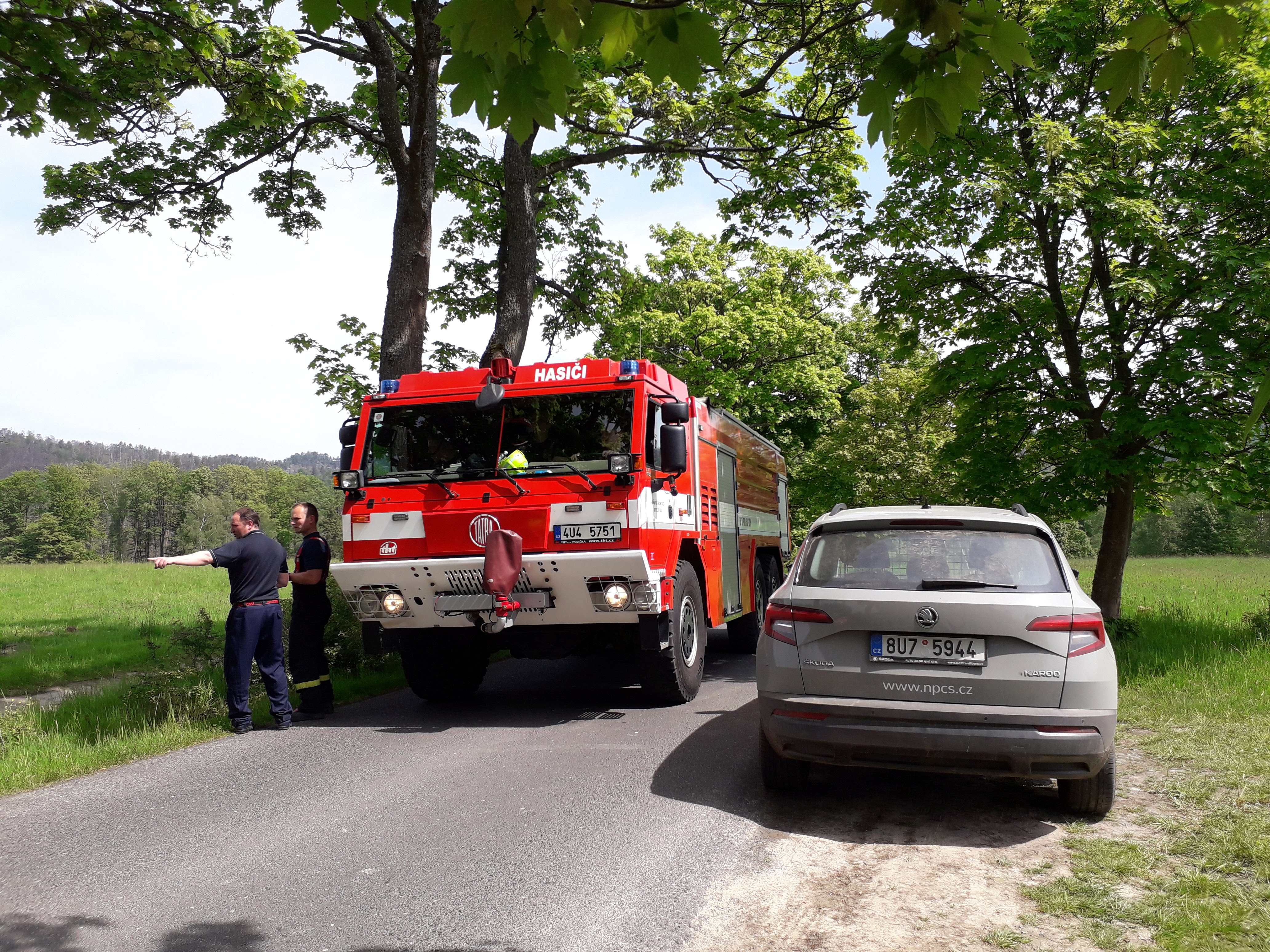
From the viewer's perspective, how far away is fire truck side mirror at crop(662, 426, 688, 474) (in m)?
7.80

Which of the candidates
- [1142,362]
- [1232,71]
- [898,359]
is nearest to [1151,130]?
[1232,71]

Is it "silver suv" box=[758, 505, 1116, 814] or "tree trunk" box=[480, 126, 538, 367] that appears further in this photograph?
"tree trunk" box=[480, 126, 538, 367]

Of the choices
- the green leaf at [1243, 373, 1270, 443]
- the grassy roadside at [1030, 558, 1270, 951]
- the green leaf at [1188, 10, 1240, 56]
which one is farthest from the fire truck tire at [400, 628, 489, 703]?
the green leaf at [1243, 373, 1270, 443]

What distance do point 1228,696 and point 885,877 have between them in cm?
532

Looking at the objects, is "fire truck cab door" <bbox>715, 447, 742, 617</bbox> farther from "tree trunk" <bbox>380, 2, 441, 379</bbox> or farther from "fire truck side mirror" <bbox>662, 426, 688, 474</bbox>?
"tree trunk" <bbox>380, 2, 441, 379</bbox>

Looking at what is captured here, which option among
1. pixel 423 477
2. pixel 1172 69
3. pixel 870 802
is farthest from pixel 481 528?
pixel 1172 69

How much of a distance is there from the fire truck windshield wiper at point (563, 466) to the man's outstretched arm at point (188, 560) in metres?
2.60

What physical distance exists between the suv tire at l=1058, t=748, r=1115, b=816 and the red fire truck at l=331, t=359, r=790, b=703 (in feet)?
11.4

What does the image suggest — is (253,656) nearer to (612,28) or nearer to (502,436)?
(502,436)

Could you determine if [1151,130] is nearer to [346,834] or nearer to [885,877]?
[885,877]

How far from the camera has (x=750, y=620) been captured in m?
12.9

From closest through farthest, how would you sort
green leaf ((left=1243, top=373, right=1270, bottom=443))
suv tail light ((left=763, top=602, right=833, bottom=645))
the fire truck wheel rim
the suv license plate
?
green leaf ((left=1243, top=373, right=1270, bottom=443))
the suv license plate
suv tail light ((left=763, top=602, right=833, bottom=645))
the fire truck wheel rim

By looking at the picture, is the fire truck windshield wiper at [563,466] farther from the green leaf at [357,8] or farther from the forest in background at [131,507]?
the forest in background at [131,507]

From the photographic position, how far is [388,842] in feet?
15.3
